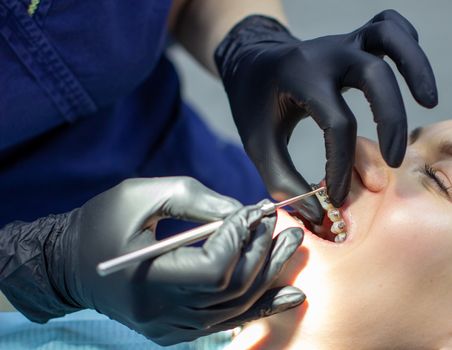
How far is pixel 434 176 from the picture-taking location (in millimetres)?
1013

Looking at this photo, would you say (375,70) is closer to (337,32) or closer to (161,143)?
(161,143)

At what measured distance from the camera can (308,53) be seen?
108 cm

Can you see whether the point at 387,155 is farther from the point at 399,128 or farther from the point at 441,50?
the point at 441,50

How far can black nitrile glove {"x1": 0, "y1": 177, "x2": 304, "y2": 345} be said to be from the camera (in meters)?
0.80

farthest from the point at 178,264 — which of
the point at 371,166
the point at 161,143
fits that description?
the point at 161,143

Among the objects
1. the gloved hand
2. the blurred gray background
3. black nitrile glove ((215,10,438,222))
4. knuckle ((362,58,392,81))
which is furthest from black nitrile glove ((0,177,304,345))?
the blurred gray background

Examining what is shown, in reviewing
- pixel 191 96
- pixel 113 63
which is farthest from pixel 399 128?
pixel 191 96

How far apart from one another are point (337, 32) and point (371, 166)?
1585 mm

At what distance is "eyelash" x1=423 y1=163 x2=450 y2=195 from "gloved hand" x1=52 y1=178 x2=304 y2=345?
0.82 feet

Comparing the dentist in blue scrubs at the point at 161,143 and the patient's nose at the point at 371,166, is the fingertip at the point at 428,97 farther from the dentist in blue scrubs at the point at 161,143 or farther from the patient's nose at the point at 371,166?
the patient's nose at the point at 371,166

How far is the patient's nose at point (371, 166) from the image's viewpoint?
3.28 feet

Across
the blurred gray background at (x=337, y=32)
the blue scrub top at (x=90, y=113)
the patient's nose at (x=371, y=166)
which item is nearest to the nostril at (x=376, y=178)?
the patient's nose at (x=371, y=166)

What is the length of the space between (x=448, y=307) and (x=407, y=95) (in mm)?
1568

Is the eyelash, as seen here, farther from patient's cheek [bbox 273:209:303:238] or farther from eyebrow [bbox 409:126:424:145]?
patient's cheek [bbox 273:209:303:238]
